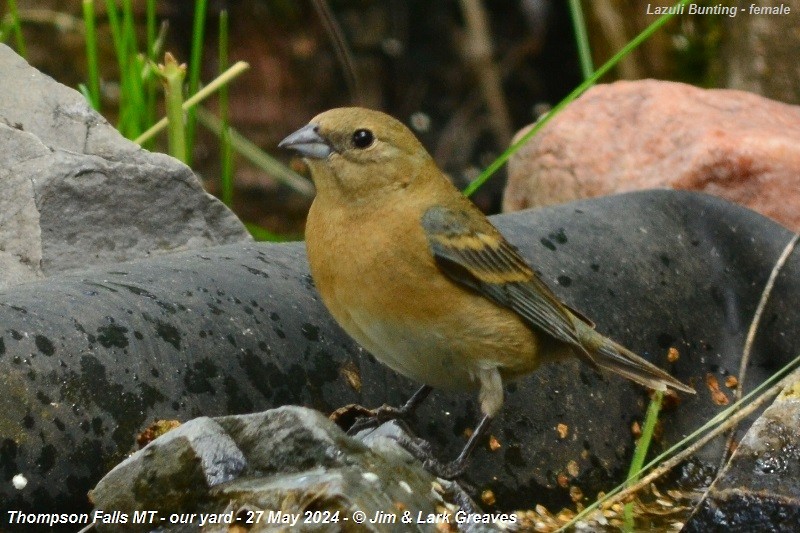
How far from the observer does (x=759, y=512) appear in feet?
8.55

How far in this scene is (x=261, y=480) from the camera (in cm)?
228

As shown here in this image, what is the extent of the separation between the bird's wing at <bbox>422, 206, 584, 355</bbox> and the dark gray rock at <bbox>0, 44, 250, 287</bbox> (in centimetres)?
81

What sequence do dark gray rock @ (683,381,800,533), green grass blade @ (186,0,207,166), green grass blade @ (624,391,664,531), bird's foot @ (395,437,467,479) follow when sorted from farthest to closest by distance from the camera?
green grass blade @ (186,0,207,166) < green grass blade @ (624,391,664,531) < bird's foot @ (395,437,467,479) < dark gray rock @ (683,381,800,533)

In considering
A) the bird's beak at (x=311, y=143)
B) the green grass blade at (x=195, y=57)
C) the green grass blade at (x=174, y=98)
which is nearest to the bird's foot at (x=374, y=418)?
the bird's beak at (x=311, y=143)

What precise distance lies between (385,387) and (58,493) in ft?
3.39

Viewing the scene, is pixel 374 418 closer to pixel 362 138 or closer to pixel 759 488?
pixel 362 138

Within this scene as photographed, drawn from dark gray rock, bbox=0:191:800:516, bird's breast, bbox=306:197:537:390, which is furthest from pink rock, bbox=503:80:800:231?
bird's breast, bbox=306:197:537:390

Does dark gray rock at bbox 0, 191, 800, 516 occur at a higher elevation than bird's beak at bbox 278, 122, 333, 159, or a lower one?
lower

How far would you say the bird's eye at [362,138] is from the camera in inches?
118

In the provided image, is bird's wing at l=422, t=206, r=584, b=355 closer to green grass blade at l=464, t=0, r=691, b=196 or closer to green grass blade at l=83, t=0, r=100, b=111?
green grass blade at l=464, t=0, r=691, b=196

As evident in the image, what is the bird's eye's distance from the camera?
9.87 ft

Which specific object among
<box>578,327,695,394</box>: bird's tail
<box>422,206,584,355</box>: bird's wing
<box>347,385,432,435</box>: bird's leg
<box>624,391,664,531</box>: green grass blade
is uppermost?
<box>422,206,584,355</box>: bird's wing

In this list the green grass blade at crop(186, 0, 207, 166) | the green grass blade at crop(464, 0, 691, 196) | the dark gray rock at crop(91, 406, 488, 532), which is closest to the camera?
the dark gray rock at crop(91, 406, 488, 532)

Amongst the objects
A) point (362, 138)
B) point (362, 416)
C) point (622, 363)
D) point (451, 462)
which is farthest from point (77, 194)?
point (622, 363)
